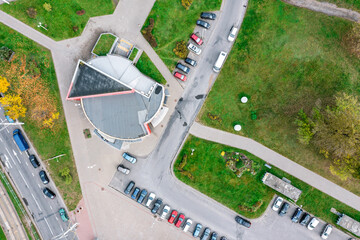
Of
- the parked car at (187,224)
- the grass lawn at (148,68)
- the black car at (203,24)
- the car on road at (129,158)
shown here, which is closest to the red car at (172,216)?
the parked car at (187,224)

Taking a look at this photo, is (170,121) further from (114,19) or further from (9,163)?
(9,163)

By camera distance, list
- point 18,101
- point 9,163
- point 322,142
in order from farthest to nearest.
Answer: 1. point 9,163
2. point 18,101
3. point 322,142

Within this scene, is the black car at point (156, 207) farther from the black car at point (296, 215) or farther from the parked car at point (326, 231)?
the parked car at point (326, 231)

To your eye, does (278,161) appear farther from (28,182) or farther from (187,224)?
(28,182)

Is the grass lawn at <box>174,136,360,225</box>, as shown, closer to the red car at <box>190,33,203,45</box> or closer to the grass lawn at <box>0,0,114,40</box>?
the red car at <box>190,33,203,45</box>

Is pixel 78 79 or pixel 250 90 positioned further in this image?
pixel 250 90

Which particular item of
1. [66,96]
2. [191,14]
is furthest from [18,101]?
[191,14]

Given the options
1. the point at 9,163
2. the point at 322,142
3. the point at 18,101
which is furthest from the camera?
the point at 9,163
